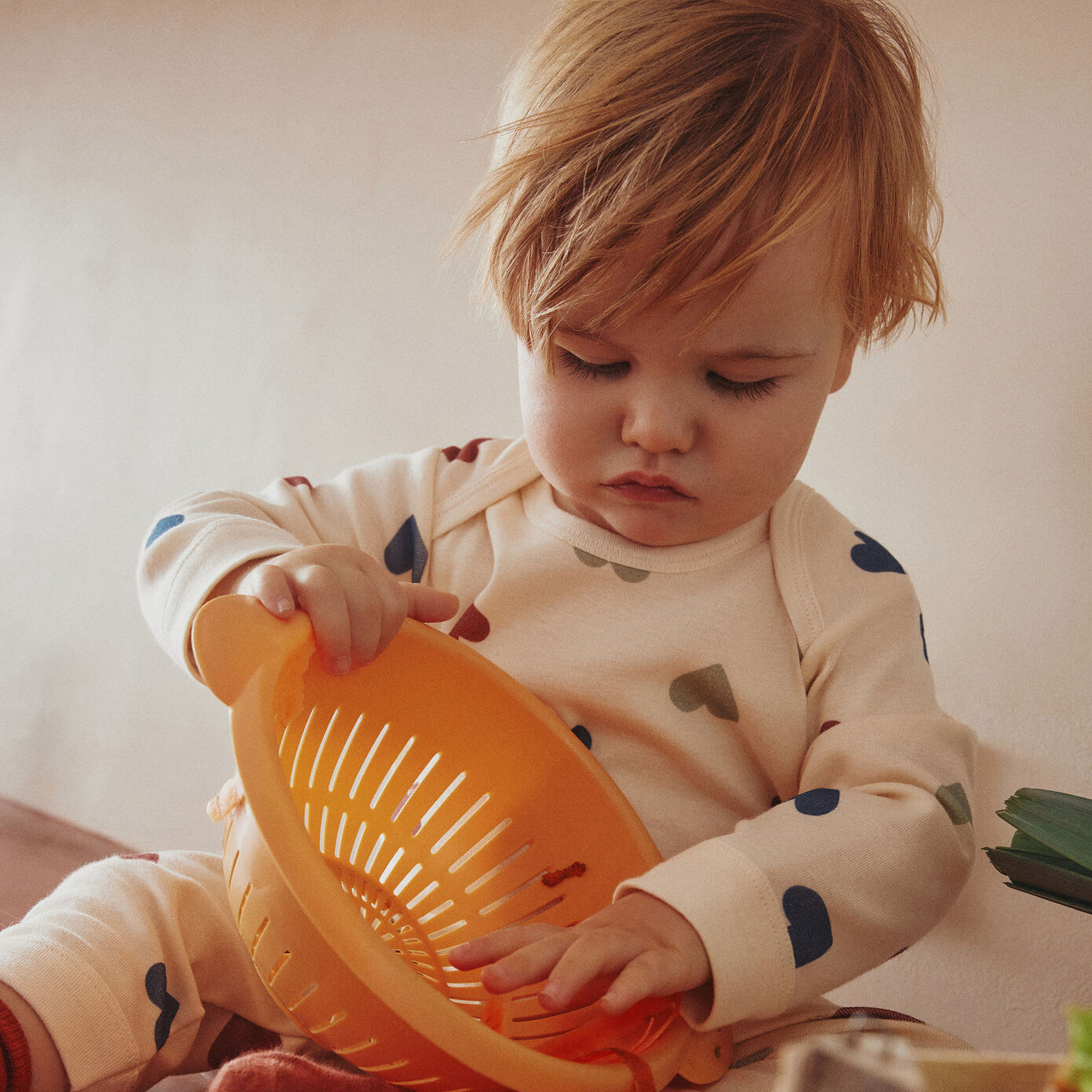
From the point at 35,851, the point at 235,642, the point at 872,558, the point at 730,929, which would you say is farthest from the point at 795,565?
the point at 35,851

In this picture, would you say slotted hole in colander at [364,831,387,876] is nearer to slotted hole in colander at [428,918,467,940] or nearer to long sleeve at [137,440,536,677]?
slotted hole in colander at [428,918,467,940]

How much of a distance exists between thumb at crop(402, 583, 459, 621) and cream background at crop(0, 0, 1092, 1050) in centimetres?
41

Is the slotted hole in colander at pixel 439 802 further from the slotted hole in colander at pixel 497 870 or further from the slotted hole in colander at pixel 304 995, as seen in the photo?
the slotted hole in colander at pixel 304 995

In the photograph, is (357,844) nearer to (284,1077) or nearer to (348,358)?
(284,1077)

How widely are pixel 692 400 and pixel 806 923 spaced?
0.28 meters

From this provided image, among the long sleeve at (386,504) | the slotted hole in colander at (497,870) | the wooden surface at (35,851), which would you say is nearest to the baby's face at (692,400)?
the long sleeve at (386,504)

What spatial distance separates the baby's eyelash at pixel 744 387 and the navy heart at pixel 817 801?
22 cm

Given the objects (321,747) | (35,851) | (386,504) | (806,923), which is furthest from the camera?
(35,851)

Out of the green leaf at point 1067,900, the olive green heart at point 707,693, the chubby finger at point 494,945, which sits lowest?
the chubby finger at point 494,945

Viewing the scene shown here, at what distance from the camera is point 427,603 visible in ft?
2.03

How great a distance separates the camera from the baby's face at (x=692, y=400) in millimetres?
550

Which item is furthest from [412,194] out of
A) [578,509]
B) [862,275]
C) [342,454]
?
[862,275]

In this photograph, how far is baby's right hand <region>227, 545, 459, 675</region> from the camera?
543 mm

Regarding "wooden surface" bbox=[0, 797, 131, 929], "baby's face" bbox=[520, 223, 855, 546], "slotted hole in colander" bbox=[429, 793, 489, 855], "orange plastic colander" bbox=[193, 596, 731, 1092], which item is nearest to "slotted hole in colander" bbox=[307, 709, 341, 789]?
"orange plastic colander" bbox=[193, 596, 731, 1092]
